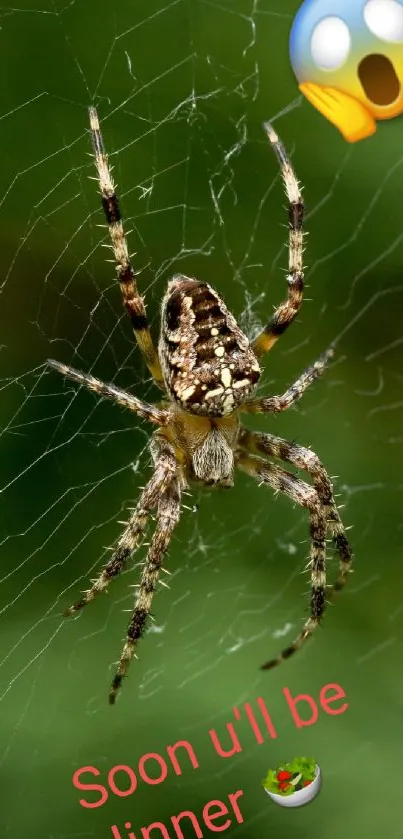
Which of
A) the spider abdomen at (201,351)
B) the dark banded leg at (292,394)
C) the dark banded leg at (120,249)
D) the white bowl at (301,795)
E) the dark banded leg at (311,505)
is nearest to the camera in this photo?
the dark banded leg at (120,249)

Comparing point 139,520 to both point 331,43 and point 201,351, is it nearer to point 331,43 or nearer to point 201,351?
point 201,351

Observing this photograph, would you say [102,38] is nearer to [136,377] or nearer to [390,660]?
[136,377]

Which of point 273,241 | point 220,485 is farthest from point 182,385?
point 273,241

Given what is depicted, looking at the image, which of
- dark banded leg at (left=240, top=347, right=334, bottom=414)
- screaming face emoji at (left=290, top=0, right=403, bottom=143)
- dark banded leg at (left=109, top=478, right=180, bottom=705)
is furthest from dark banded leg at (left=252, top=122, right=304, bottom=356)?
dark banded leg at (left=109, top=478, right=180, bottom=705)

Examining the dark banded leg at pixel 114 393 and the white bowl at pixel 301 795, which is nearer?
the dark banded leg at pixel 114 393

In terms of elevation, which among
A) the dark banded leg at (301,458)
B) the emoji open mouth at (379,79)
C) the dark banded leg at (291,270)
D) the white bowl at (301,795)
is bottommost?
the white bowl at (301,795)

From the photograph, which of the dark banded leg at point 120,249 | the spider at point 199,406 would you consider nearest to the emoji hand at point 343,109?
the spider at point 199,406

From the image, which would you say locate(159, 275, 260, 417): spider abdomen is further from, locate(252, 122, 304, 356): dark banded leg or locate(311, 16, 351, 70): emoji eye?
locate(311, 16, 351, 70): emoji eye

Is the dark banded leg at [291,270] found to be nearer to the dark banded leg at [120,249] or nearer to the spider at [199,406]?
the spider at [199,406]
